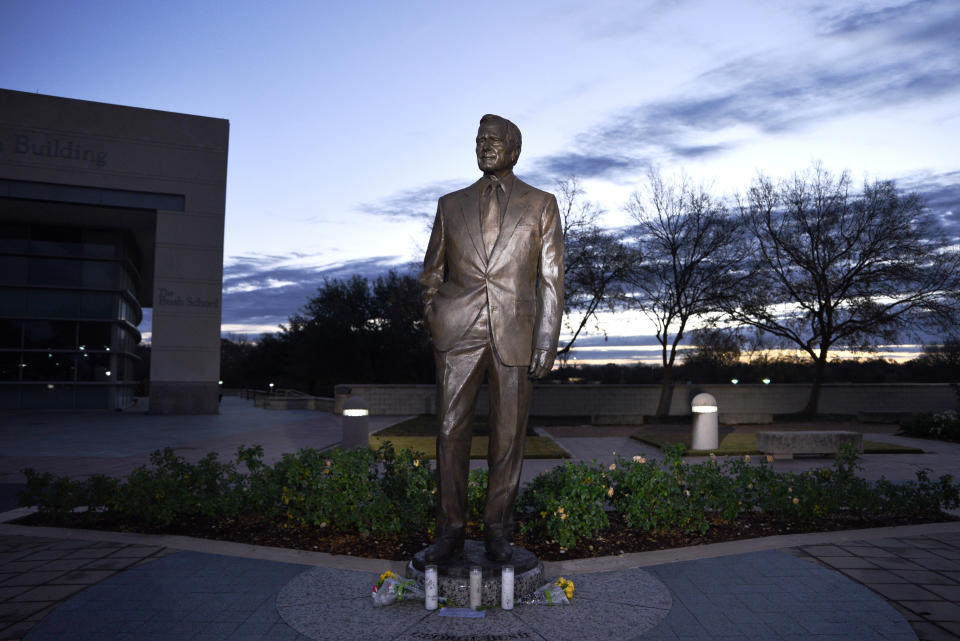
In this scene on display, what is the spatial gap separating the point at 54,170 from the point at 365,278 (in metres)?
22.4

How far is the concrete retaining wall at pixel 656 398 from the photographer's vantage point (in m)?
25.4

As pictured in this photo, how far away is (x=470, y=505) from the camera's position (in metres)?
6.20

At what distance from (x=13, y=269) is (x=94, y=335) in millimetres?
3463

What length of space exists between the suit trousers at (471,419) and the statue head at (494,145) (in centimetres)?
96

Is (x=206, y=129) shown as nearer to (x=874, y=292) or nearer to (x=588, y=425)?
(x=588, y=425)

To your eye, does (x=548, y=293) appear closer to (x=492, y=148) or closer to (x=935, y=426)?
(x=492, y=148)

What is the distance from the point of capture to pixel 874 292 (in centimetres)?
2389

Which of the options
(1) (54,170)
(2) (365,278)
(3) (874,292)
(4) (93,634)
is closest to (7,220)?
(1) (54,170)

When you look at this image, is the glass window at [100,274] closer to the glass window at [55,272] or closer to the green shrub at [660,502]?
the glass window at [55,272]

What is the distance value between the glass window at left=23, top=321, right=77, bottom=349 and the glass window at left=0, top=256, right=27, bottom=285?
5.13 feet

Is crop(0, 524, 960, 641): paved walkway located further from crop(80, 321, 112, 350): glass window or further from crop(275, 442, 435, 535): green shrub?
crop(80, 321, 112, 350): glass window

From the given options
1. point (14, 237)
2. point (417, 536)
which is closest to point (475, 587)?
point (417, 536)

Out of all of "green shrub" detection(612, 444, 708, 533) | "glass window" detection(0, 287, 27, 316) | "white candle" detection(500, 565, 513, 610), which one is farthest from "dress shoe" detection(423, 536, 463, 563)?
"glass window" detection(0, 287, 27, 316)

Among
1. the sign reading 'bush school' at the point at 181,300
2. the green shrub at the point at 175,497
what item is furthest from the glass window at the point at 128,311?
the green shrub at the point at 175,497
